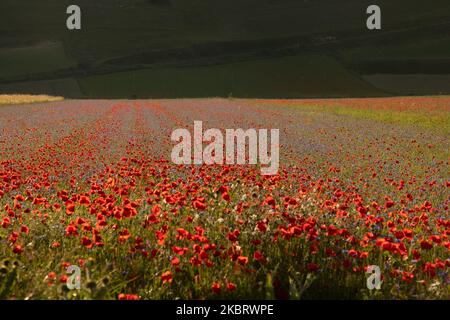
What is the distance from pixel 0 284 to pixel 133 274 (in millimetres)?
1166

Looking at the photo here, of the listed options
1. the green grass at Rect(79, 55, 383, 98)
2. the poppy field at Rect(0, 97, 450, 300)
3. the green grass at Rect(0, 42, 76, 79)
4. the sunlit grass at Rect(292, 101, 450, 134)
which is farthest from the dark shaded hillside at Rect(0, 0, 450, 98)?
the poppy field at Rect(0, 97, 450, 300)

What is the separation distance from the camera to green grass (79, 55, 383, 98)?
78.4 meters

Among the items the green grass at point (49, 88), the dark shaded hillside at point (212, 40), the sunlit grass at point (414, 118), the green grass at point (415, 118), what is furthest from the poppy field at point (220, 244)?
the dark shaded hillside at point (212, 40)

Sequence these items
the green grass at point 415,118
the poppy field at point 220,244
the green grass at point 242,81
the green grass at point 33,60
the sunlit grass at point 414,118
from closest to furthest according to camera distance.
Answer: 1. the poppy field at point 220,244
2. the green grass at point 415,118
3. the sunlit grass at point 414,118
4. the green grass at point 242,81
5. the green grass at point 33,60

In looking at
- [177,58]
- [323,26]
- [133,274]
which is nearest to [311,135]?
[133,274]

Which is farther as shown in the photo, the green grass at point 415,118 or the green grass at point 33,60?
the green grass at point 33,60

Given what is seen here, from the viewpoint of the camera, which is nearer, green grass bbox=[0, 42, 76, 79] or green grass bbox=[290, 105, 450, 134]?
green grass bbox=[290, 105, 450, 134]

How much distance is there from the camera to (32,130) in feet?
68.9

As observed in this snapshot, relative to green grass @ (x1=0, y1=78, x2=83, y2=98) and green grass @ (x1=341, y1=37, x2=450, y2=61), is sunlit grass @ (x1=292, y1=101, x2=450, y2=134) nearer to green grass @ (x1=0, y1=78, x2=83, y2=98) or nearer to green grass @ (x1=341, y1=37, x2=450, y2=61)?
green grass @ (x1=0, y1=78, x2=83, y2=98)

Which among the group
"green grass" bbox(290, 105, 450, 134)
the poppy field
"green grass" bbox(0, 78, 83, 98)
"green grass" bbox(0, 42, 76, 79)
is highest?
"green grass" bbox(0, 42, 76, 79)

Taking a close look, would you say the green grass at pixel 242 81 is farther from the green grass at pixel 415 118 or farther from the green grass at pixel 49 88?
the green grass at pixel 415 118

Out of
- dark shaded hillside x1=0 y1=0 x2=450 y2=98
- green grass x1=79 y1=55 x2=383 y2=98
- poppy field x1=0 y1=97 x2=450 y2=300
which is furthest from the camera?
dark shaded hillside x1=0 y1=0 x2=450 y2=98

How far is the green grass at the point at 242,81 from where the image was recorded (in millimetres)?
78438
